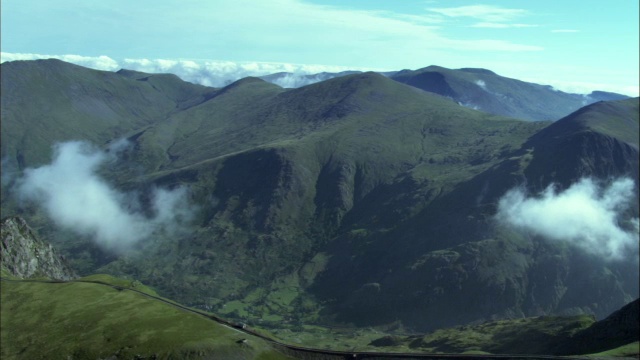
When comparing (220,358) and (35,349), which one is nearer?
(220,358)

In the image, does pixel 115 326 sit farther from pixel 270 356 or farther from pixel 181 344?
pixel 270 356

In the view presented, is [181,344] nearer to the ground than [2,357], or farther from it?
farther from it

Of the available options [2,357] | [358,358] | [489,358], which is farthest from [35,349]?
[489,358]

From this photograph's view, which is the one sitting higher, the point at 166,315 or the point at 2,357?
the point at 166,315

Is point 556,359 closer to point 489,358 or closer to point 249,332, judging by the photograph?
point 489,358

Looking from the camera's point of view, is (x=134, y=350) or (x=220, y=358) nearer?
(x=220, y=358)

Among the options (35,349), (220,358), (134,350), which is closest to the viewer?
(220,358)

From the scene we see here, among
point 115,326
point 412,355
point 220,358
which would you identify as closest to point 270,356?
point 220,358

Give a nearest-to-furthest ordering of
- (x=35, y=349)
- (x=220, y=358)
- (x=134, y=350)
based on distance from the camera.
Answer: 1. (x=220, y=358)
2. (x=134, y=350)
3. (x=35, y=349)
